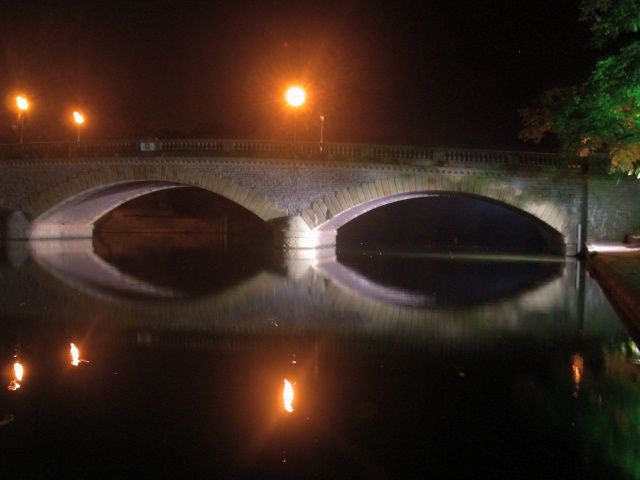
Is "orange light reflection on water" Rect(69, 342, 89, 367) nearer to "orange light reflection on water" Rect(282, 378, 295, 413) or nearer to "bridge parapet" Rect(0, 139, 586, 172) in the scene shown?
"orange light reflection on water" Rect(282, 378, 295, 413)

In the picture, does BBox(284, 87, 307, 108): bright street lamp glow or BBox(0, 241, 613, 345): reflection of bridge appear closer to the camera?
BBox(0, 241, 613, 345): reflection of bridge

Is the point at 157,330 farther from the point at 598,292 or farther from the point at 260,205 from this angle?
the point at 260,205

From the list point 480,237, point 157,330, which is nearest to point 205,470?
point 157,330

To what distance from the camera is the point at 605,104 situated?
651 inches

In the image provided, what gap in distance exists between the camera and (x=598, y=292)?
38.5 feet

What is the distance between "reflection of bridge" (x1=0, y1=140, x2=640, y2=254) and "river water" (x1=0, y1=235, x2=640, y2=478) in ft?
38.2

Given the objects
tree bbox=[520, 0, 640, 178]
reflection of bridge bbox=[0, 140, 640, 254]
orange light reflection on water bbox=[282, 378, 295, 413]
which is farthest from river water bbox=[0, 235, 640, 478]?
reflection of bridge bbox=[0, 140, 640, 254]

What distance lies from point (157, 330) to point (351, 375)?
3.03 meters

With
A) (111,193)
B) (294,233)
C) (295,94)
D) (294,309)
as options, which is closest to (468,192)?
(294,233)

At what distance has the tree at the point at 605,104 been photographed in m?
14.4

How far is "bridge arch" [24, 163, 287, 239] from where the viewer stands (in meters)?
23.0

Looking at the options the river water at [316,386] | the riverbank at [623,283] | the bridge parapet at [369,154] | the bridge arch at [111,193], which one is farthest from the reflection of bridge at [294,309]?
the bridge arch at [111,193]

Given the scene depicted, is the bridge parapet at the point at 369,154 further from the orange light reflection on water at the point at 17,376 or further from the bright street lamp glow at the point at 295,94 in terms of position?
the orange light reflection on water at the point at 17,376

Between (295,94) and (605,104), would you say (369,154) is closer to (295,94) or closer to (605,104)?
(295,94)
